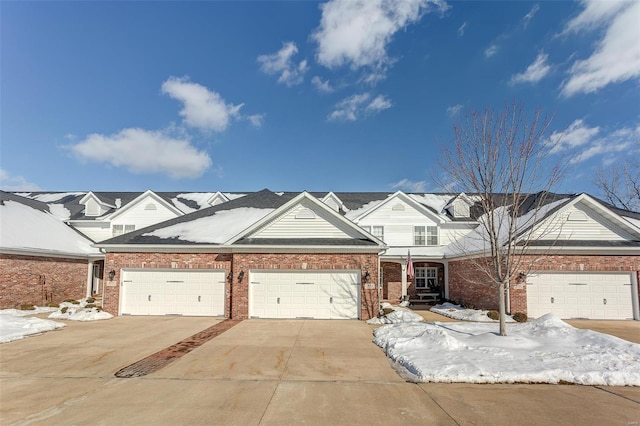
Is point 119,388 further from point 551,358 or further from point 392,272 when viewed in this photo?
point 392,272

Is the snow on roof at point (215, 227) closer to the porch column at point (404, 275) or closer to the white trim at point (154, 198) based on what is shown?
the white trim at point (154, 198)

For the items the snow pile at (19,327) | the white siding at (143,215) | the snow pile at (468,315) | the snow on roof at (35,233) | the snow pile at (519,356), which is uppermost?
the white siding at (143,215)

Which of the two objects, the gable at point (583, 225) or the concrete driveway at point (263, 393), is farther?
the gable at point (583, 225)

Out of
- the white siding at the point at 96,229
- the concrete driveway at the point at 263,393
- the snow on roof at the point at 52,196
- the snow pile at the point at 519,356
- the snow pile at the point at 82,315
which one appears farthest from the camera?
the snow on roof at the point at 52,196

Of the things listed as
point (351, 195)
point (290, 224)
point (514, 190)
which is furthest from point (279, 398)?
point (351, 195)

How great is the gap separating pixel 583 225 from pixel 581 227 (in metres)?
0.14

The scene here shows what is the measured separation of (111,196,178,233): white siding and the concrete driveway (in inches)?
697

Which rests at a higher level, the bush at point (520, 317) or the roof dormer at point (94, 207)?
the roof dormer at point (94, 207)

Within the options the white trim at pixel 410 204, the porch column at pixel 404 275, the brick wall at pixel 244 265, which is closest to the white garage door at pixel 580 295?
the brick wall at pixel 244 265

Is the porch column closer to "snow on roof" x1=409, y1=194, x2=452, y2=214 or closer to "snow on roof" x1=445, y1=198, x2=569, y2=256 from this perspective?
"snow on roof" x1=445, y1=198, x2=569, y2=256

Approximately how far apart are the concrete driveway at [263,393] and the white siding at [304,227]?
6752 millimetres

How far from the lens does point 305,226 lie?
1623 centimetres

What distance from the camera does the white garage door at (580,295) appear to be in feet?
51.1

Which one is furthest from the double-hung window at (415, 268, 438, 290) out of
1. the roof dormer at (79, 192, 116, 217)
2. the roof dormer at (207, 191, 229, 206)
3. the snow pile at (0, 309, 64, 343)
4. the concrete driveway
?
the roof dormer at (79, 192, 116, 217)
